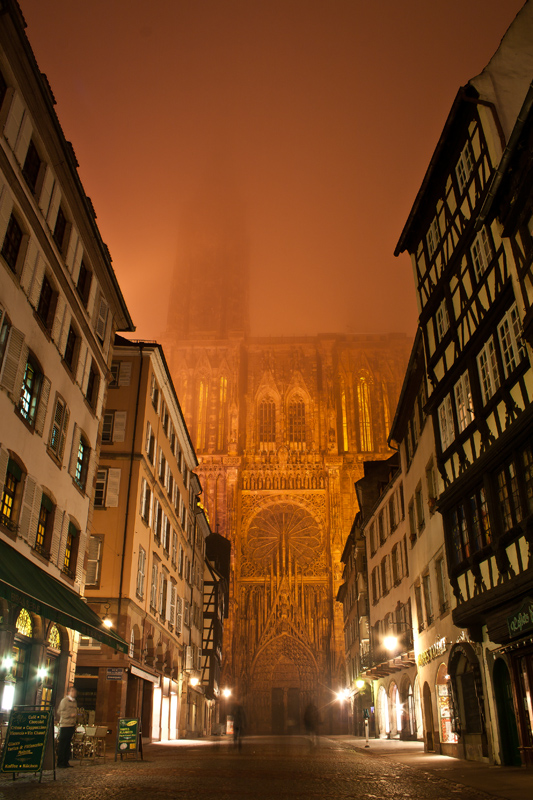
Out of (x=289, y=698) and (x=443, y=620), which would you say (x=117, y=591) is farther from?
(x=289, y=698)

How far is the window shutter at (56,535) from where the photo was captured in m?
16.2

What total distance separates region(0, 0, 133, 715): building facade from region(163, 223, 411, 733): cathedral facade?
146 feet

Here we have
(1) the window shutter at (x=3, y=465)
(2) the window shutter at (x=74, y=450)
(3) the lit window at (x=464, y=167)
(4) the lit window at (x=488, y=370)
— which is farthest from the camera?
(2) the window shutter at (x=74, y=450)

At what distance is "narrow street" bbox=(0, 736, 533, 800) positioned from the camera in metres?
8.86

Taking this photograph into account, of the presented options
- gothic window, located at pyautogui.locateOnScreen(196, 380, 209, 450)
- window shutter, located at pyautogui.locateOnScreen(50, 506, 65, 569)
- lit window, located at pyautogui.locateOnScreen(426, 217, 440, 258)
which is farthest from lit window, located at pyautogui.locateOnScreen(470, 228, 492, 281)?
gothic window, located at pyautogui.locateOnScreen(196, 380, 209, 450)

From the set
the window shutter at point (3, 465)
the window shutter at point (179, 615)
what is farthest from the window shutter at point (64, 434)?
the window shutter at point (179, 615)

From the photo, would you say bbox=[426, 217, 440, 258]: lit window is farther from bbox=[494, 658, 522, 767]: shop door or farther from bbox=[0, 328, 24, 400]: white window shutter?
bbox=[0, 328, 24, 400]: white window shutter

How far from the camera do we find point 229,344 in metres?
73.8

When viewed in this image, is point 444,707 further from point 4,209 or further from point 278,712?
point 278,712

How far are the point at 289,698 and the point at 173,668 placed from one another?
29.3 m

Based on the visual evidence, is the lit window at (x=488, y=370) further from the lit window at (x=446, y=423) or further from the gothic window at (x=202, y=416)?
the gothic window at (x=202, y=416)

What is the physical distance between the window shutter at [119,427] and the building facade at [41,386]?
18.9 feet

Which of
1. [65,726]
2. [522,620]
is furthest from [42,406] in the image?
[522,620]

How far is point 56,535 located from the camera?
16453 millimetres
